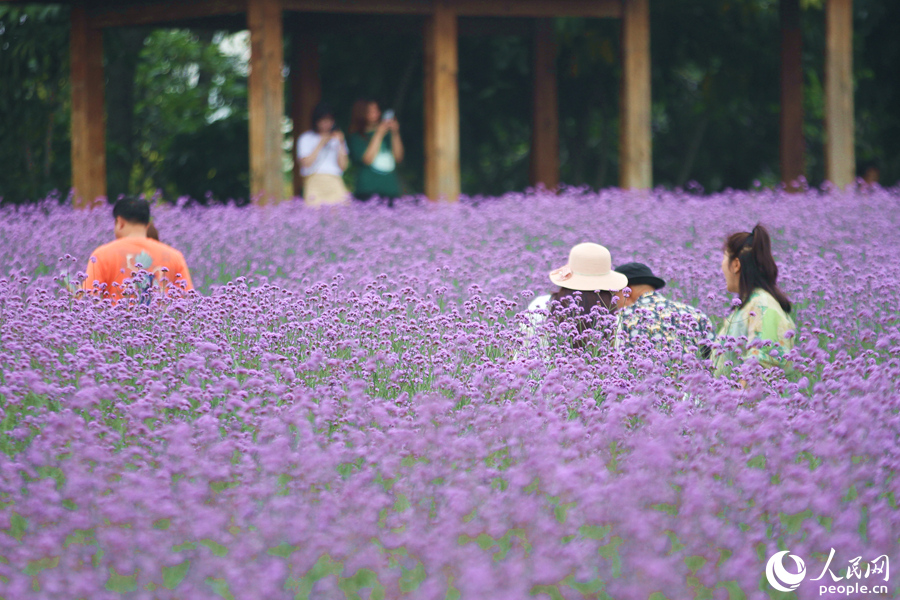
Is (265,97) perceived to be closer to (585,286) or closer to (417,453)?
(585,286)

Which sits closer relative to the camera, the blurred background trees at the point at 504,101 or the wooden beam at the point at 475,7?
the wooden beam at the point at 475,7

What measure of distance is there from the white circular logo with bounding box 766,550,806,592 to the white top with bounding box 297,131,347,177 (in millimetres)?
8090

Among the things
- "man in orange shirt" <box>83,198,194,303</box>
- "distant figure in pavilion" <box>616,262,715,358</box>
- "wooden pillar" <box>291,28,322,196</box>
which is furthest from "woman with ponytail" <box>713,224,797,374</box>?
"wooden pillar" <box>291,28,322,196</box>

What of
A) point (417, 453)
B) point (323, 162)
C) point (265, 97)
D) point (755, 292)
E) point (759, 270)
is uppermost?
point (265, 97)

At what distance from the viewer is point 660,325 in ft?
15.8

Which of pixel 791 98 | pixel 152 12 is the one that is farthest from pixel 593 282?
pixel 791 98

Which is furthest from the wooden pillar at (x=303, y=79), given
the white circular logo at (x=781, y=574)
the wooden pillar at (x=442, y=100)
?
the white circular logo at (x=781, y=574)

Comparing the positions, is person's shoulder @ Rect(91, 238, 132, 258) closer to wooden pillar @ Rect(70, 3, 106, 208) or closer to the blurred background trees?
wooden pillar @ Rect(70, 3, 106, 208)

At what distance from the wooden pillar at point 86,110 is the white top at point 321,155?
2336mm

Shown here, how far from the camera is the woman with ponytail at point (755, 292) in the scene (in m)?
5.00

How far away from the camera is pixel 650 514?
103 inches

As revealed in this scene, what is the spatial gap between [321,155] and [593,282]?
5787 millimetres

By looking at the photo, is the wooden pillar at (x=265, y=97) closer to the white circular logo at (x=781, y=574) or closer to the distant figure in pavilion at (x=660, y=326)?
the distant figure in pavilion at (x=660, y=326)

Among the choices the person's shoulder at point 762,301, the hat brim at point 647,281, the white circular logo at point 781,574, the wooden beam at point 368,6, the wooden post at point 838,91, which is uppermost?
the wooden beam at point 368,6
